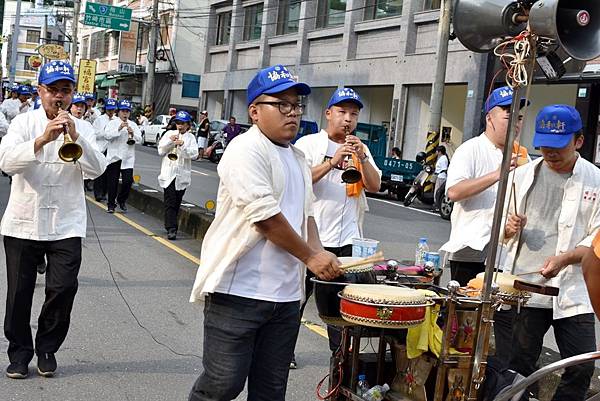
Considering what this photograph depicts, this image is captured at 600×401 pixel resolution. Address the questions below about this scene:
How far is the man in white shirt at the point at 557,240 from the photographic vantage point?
4488 millimetres

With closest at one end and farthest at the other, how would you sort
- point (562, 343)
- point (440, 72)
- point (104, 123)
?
point (562, 343)
point (104, 123)
point (440, 72)

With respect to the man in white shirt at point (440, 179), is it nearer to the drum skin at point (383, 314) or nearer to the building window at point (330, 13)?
the building window at point (330, 13)

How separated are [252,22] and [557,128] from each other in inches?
1502

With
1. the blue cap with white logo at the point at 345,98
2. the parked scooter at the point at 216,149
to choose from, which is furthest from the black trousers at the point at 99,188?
the parked scooter at the point at 216,149

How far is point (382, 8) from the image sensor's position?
30.3m

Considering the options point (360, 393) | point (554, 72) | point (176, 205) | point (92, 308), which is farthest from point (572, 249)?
point (176, 205)

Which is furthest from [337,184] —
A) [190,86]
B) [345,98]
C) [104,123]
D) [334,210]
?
[190,86]

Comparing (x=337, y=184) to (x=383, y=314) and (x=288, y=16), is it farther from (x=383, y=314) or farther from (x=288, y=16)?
(x=288, y=16)

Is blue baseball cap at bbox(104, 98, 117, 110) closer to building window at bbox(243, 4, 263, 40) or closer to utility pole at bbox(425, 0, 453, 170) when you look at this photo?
utility pole at bbox(425, 0, 453, 170)

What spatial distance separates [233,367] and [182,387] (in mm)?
1901

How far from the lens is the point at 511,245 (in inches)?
188

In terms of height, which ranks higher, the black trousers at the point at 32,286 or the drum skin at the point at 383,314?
the drum skin at the point at 383,314

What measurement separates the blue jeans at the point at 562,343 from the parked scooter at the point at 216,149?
2513 cm

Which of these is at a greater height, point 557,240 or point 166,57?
point 166,57
